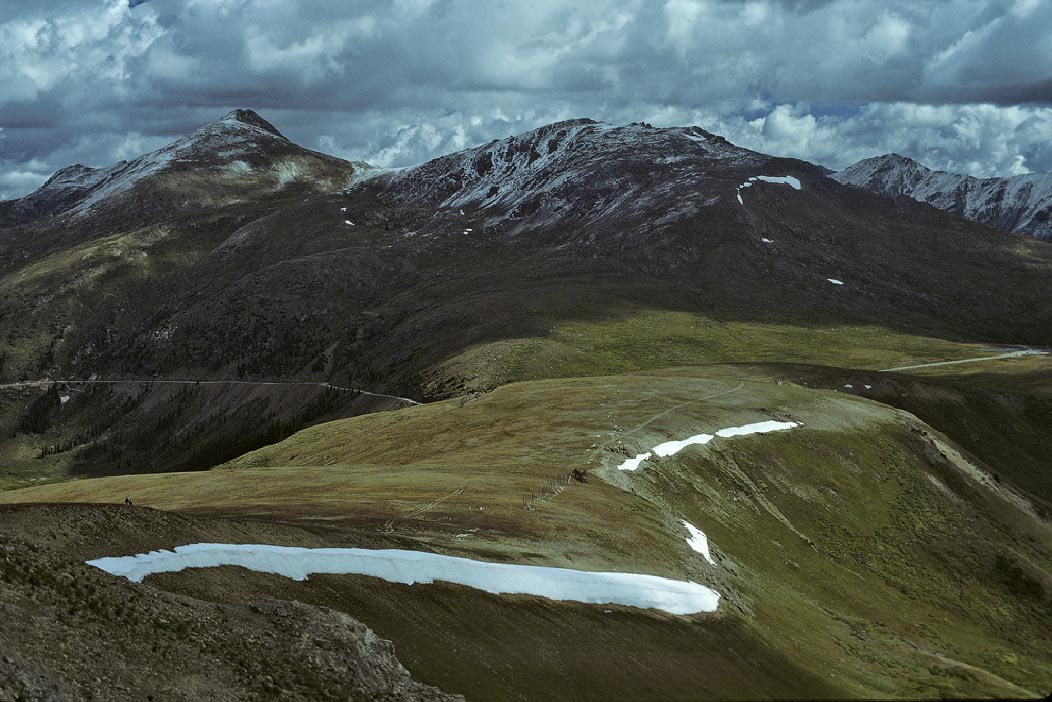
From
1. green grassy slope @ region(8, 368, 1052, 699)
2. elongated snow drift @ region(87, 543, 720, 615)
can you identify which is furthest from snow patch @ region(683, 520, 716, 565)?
elongated snow drift @ region(87, 543, 720, 615)

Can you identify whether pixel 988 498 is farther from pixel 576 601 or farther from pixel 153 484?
pixel 153 484

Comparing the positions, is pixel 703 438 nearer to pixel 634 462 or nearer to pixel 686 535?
pixel 634 462

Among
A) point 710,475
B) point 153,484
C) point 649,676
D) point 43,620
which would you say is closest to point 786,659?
point 649,676

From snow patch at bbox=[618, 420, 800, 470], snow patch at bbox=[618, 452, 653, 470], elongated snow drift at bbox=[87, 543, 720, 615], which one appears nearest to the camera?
elongated snow drift at bbox=[87, 543, 720, 615]

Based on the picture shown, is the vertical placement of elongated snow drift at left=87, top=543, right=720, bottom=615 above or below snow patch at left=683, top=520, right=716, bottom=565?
above

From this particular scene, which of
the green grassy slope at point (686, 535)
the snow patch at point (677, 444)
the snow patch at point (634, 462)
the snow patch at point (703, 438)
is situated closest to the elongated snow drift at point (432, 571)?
the green grassy slope at point (686, 535)

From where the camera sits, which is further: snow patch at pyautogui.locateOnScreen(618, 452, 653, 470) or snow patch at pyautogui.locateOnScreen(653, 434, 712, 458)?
snow patch at pyautogui.locateOnScreen(653, 434, 712, 458)

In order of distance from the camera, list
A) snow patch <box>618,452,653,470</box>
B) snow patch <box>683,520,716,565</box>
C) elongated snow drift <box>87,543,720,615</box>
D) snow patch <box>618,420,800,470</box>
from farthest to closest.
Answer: snow patch <box>618,420,800,470</box>
snow patch <box>618,452,653,470</box>
snow patch <box>683,520,716,565</box>
elongated snow drift <box>87,543,720,615</box>

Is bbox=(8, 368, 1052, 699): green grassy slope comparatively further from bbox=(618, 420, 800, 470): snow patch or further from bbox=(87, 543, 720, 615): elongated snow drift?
bbox=(618, 420, 800, 470): snow patch
